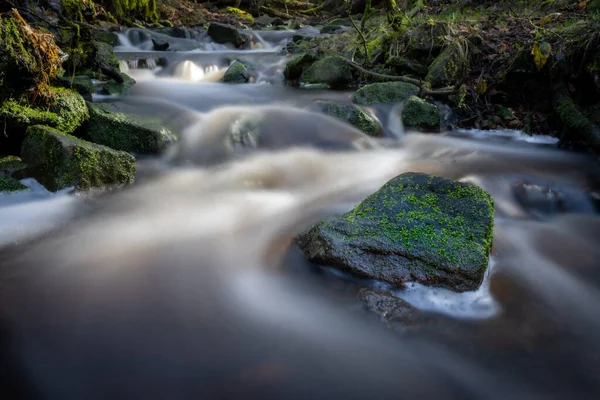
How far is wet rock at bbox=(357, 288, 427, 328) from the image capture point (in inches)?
81.8

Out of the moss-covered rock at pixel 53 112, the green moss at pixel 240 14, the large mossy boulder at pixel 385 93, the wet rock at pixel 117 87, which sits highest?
the green moss at pixel 240 14

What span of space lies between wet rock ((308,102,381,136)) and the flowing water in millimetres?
964

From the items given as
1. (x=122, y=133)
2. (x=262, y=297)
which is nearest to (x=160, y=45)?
(x=122, y=133)

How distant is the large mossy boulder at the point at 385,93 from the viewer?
5.92 meters

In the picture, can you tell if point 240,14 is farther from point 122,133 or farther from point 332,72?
point 122,133

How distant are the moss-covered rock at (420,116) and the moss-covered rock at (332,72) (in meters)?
1.92

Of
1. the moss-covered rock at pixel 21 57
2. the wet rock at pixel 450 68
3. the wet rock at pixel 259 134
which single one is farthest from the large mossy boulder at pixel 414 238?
the wet rock at pixel 450 68

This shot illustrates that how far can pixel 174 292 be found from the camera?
2.32 meters

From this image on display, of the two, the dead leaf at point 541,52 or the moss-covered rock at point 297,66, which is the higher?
the dead leaf at point 541,52

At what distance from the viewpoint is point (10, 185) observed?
10.3ft

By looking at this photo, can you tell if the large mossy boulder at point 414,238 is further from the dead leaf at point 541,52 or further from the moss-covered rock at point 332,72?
A: the moss-covered rock at point 332,72

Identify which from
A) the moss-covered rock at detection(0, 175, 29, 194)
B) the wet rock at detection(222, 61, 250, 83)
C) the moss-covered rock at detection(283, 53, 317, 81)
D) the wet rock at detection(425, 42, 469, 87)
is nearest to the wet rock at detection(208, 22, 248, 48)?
the wet rock at detection(222, 61, 250, 83)

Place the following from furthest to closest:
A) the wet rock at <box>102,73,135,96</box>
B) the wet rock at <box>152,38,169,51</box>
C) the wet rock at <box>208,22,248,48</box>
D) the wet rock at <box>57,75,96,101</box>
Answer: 1. the wet rock at <box>208,22,248,48</box>
2. the wet rock at <box>152,38,169,51</box>
3. the wet rock at <box>102,73,135,96</box>
4. the wet rock at <box>57,75,96,101</box>

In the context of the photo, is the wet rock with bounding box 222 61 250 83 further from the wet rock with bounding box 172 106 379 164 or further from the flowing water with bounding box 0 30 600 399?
the flowing water with bounding box 0 30 600 399
